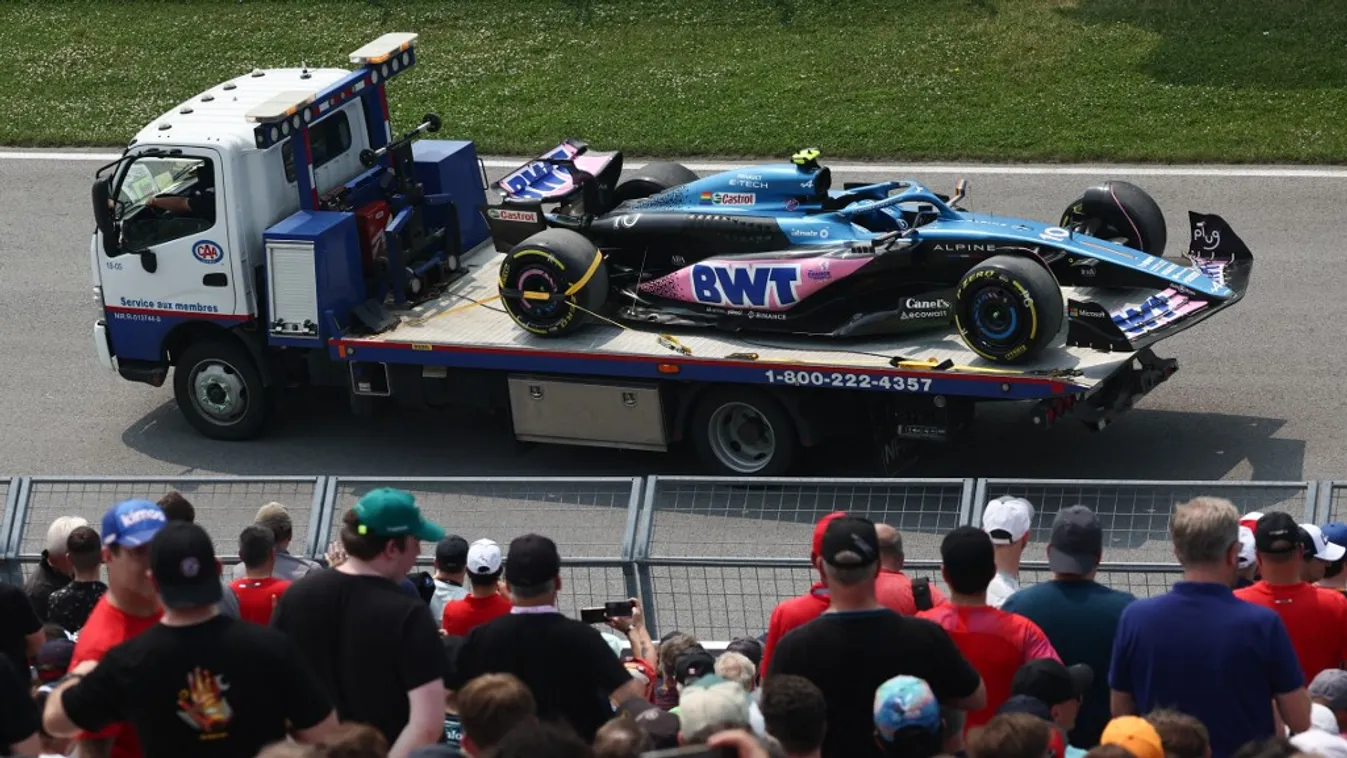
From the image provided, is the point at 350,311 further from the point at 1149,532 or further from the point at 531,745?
the point at 531,745

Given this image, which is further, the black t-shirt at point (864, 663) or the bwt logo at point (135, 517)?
the bwt logo at point (135, 517)

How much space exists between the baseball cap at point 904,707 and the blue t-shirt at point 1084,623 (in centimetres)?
138

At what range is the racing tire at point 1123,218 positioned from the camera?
14.0m

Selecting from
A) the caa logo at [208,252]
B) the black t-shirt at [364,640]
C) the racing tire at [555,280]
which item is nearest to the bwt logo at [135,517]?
the black t-shirt at [364,640]

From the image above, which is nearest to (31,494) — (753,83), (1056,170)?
(1056,170)

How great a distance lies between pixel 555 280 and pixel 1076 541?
689 cm

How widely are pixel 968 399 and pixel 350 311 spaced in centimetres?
451

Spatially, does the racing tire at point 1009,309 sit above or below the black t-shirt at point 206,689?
below

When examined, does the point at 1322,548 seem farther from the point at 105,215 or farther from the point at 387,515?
the point at 105,215

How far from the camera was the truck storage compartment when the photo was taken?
1376 centimetres

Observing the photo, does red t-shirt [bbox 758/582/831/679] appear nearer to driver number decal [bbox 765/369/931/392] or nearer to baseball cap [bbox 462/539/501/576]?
baseball cap [bbox 462/539/501/576]

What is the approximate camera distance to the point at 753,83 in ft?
78.0

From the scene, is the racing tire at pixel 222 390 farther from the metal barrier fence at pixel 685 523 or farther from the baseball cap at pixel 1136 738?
the baseball cap at pixel 1136 738

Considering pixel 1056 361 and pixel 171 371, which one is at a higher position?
pixel 1056 361
